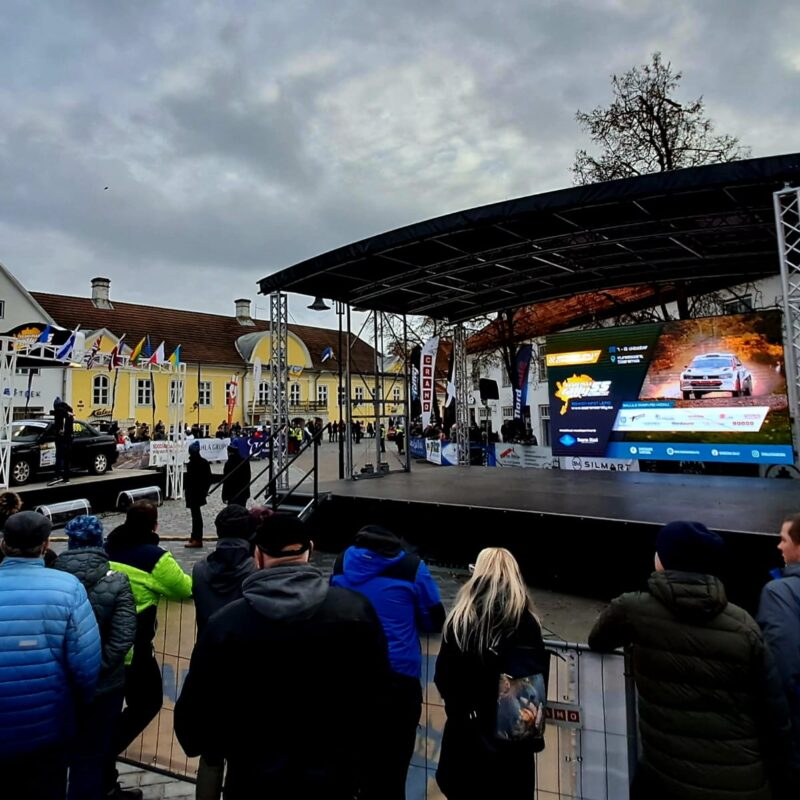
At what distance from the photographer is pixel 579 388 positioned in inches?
484

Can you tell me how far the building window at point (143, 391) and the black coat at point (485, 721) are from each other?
3899 cm

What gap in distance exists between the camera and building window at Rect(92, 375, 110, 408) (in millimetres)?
34500

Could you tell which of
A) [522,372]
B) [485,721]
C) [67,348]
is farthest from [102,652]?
[522,372]

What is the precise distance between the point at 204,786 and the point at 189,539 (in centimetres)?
740

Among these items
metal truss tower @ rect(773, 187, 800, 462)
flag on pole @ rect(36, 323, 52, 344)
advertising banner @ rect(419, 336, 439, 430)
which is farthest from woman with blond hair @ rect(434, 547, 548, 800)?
flag on pole @ rect(36, 323, 52, 344)

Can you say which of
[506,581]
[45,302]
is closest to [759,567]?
[506,581]

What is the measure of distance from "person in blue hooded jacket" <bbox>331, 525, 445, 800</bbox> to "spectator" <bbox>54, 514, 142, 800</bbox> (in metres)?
1.09

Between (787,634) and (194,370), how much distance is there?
42.7 metres

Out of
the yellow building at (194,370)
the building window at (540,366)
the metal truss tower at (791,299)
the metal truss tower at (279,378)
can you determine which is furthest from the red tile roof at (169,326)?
the metal truss tower at (791,299)

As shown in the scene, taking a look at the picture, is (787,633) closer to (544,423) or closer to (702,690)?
(702,690)

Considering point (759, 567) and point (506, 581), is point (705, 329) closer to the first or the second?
point (759, 567)

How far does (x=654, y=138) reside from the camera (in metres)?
15.1

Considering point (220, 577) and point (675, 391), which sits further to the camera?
point (675, 391)

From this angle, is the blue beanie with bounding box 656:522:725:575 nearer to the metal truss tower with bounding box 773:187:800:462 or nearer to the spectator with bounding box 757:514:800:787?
the spectator with bounding box 757:514:800:787
